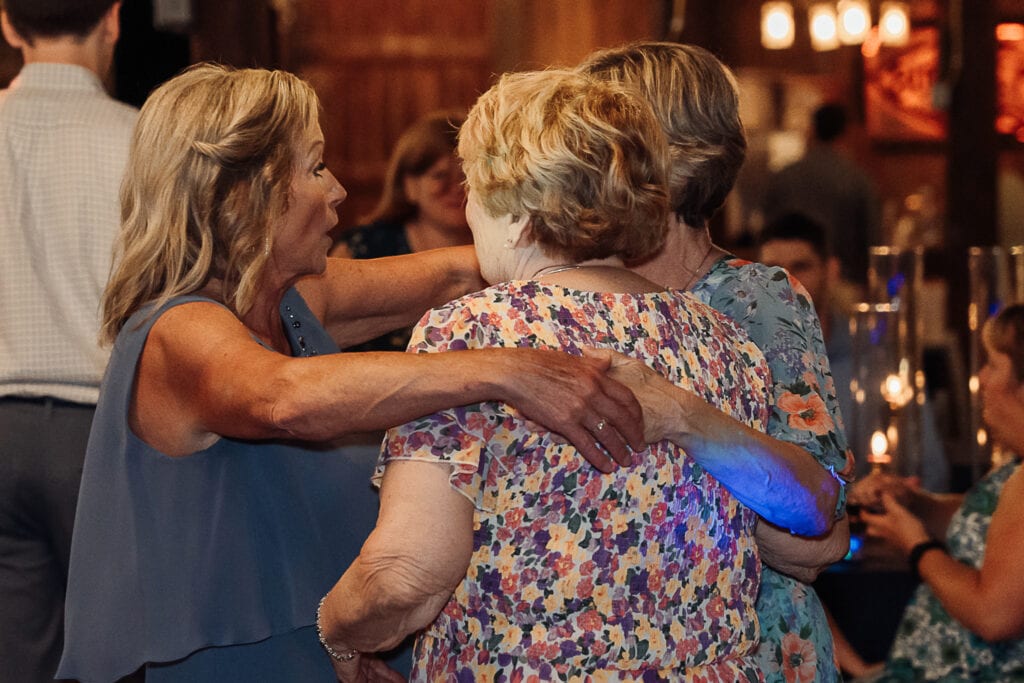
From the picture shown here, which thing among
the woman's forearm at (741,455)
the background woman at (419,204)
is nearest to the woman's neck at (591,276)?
the woman's forearm at (741,455)

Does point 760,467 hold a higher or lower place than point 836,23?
higher

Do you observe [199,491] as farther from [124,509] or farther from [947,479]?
[947,479]

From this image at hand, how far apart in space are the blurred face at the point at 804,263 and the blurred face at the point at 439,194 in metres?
1.01

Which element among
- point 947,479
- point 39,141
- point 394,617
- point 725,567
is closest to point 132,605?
point 394,617

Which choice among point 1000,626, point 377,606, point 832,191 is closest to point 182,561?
point 377,606

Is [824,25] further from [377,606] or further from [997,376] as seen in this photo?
[377,606]

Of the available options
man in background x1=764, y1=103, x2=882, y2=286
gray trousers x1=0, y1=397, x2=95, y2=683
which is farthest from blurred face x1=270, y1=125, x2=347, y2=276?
man in background x1=764, y1=103, x2=882, y2=286

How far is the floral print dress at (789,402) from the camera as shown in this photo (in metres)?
1.90

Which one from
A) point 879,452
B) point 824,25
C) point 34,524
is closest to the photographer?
point 34,524

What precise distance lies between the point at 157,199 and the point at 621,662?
0.96 m

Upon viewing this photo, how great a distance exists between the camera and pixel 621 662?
1566 millimetres

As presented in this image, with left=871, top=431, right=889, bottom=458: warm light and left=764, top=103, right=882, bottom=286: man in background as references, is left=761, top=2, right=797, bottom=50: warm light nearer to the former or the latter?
left=764, top=103, right=882, bottom=286: man in background

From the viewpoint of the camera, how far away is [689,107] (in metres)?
1.94

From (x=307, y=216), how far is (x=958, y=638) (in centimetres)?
180
